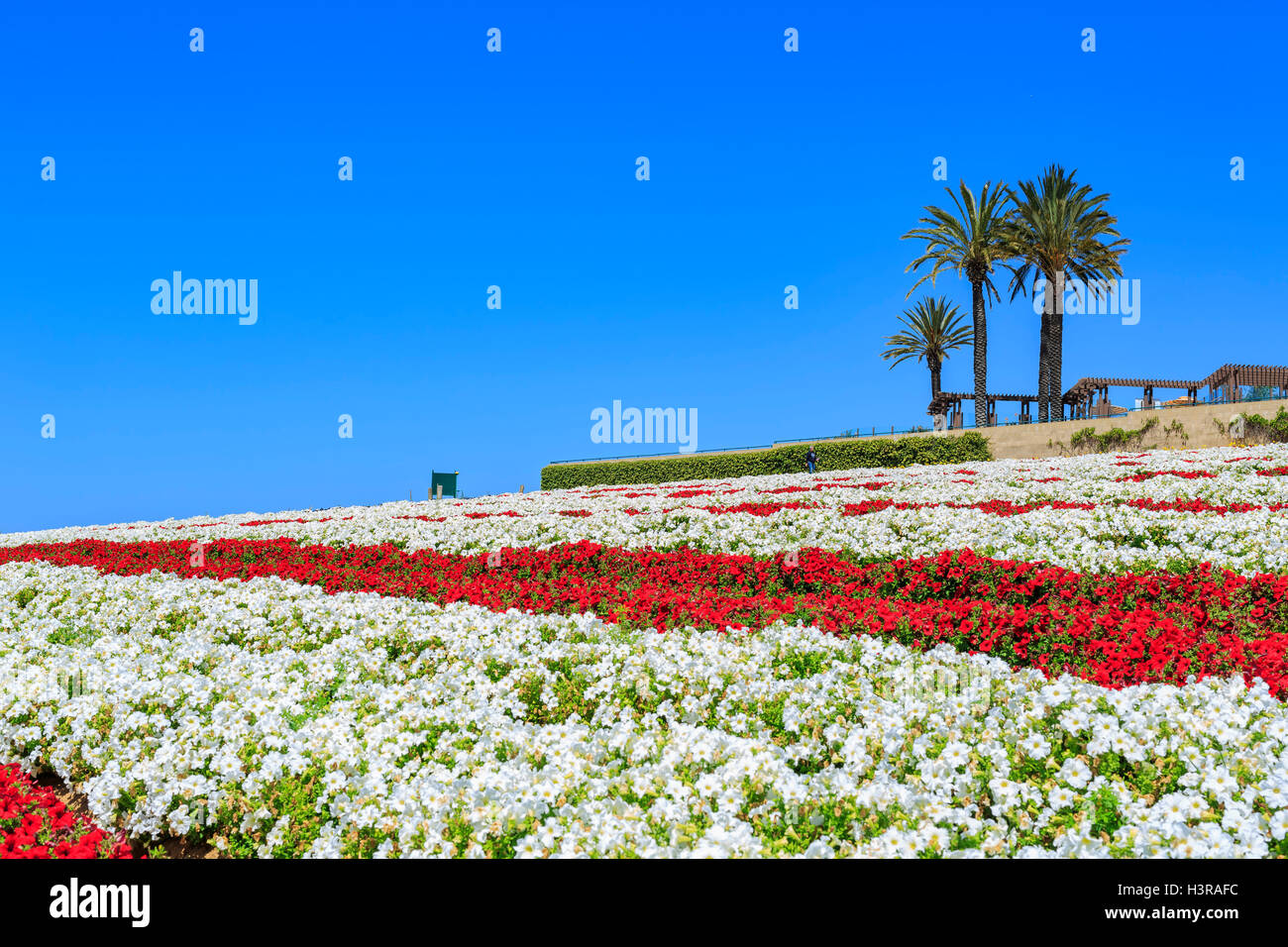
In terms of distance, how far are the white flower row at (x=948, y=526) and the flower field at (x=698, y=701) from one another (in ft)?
0.40

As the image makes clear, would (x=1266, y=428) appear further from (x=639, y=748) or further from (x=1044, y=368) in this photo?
(x=639, y=748)

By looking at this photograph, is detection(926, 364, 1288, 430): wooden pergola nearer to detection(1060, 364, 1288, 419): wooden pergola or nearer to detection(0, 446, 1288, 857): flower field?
detection(1060, 364, 1288, 419): wooden pergola

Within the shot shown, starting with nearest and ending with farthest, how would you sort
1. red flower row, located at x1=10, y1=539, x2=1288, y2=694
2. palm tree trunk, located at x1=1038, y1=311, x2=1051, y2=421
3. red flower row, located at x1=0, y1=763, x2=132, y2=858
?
red flower row, located at x1=0, y1=763, x2=132, y2=858
red flower row, located at x1=10, y1=539, x2=1288, y2=694
palm tree trunk, located at x1=1038, y1=311, x2=1051, y2=421

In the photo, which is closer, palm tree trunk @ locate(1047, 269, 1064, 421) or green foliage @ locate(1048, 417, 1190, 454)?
green foliage @ locate(1048, 417, 1190, 454)

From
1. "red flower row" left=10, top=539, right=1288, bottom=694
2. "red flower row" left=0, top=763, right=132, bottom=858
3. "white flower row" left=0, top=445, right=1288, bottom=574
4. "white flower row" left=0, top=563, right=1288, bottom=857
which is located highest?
"white flower row" left=0, top=445, right=1288, bottom=574

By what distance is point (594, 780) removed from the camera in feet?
11.6

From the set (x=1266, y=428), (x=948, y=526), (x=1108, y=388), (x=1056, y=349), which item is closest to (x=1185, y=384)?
(x=1108, y=388)

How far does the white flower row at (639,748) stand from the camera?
10.5 ft

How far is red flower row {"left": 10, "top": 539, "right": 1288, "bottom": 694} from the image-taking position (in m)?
5.50

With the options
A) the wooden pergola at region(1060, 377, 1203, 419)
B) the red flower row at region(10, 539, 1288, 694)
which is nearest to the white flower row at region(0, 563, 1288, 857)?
the red flower row at region(10, 539, 1288, 694)

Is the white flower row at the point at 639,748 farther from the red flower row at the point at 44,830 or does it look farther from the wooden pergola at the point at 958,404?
the wooden pergola at the point at 958,404

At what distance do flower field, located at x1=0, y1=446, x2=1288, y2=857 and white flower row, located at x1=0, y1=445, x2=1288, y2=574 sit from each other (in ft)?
0.40

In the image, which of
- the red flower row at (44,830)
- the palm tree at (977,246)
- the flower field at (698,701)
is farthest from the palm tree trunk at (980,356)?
the red flower row at (44,830)
